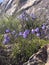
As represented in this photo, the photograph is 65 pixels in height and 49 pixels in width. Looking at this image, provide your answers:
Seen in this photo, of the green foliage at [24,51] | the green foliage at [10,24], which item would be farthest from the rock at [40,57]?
the green foliage at [10,24]

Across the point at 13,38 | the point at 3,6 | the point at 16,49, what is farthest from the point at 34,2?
the point at 16,49

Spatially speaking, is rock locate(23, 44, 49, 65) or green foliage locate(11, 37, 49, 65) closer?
rock locate(23, 44, 49, 65)

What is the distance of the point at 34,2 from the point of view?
10.4 m

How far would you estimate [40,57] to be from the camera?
5.22 metres

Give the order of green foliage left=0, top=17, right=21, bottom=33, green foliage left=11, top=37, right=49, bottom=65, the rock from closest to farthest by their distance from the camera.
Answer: the rock → green foliage left=11, top=37, right=49, bottom=65 → green foliage left=0, top=17, right=21, bottom=33

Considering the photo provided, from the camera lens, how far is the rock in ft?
16.6

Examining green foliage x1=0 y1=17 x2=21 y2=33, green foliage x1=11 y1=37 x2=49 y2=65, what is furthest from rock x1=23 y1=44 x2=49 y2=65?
green foliage x1=0 y1=17 x2=21 y2=33

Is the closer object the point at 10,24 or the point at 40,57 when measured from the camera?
the point at 40,57

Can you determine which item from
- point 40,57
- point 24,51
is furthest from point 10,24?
point 40,57

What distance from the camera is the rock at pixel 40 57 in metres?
5.07

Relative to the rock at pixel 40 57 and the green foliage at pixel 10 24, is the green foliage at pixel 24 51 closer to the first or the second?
the rock at pixel 40 57

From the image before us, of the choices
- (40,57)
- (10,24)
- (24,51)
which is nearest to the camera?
(40,57)

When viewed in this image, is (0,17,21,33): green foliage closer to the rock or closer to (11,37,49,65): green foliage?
(11,37,49,65): green foliage

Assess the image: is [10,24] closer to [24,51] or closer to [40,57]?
[24,51]
